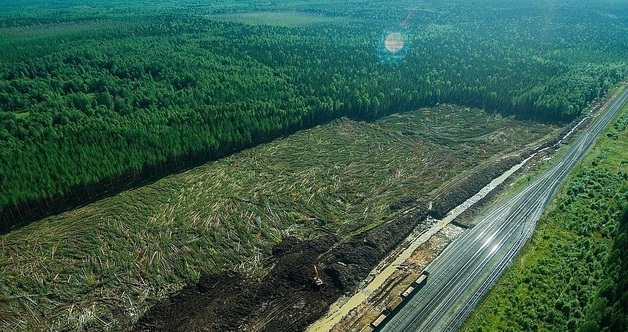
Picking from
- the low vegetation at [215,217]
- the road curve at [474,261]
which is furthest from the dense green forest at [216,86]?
the road curve at [474,261]

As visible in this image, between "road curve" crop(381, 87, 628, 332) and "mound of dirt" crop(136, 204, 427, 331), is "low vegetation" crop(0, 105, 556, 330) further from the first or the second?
"road curve" crop(381, 87, 628, 332)

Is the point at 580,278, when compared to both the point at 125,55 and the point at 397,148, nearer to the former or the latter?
the point at 397,148

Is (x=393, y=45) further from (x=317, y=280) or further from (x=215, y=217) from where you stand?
(x=317, y=280)

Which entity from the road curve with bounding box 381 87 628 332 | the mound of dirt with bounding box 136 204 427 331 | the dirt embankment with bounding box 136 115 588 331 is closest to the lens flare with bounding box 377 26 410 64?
the road curve with bounding box 381 87 628 332

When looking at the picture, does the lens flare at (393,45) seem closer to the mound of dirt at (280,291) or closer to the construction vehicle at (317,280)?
the mound of dirt at (280,291)

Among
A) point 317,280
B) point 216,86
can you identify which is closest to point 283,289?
point 317,280
